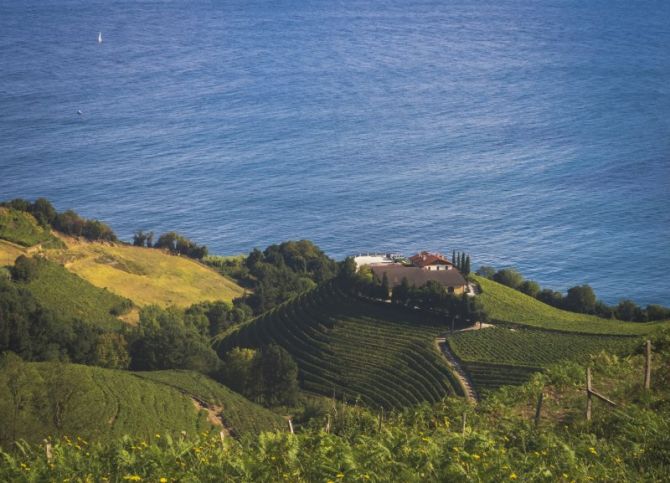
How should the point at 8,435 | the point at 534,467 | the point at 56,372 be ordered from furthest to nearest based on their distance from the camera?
1. the point at 56,372
2. the point at 8,435
3. the point at 534,467

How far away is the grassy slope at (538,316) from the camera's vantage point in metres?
61.0

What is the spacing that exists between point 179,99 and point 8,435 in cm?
13349

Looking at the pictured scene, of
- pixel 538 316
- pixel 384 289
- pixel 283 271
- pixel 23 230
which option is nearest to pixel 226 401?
pixel 384 289

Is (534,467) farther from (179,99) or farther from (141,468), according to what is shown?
(179,99)

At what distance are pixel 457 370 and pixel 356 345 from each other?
1022cm

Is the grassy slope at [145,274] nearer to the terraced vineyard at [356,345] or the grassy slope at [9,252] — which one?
the grassy slope at [9,252]

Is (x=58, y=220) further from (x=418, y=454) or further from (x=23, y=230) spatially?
(x=418, y=454)

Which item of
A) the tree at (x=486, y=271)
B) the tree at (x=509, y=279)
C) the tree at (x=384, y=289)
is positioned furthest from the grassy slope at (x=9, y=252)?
the tree at (x=486, y=271)

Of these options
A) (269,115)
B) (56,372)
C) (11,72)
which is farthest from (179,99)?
(56,372)

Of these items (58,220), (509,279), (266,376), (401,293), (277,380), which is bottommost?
(277,380)

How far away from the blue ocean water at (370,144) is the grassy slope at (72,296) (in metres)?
32.6

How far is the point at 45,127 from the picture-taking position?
5886 inches

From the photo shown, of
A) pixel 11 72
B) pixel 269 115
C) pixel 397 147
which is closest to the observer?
pixel 397 147

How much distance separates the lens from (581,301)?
74.0 metres
